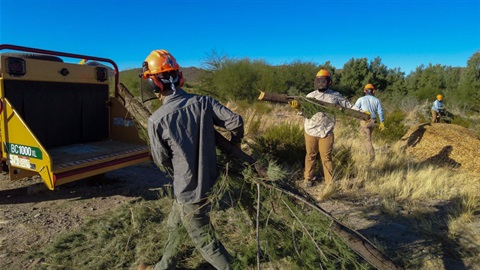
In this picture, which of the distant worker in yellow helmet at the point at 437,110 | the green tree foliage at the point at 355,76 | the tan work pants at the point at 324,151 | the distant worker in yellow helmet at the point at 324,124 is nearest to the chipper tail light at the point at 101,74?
the distant worker in yellow helmet at the point at 324,124

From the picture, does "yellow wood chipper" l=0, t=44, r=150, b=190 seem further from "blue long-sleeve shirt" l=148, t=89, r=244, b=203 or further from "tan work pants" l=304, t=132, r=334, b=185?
"tan work pants" l=304, t=132, r=334, b=185

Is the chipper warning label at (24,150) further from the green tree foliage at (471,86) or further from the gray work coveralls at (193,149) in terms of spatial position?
the green tree foliage at (471,86)

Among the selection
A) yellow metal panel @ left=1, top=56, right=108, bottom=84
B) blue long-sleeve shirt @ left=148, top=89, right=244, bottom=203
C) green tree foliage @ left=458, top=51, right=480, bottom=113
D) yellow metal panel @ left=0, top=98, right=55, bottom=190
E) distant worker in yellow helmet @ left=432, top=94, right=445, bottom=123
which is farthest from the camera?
green tree foliage @ left=458, top=51, right=480, bottom=113

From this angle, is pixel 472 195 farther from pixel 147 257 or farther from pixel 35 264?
pixel 35 264

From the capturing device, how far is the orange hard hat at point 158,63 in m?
2.77

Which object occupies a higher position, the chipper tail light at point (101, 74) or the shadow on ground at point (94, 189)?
the chipper tail light at point (101, 74)

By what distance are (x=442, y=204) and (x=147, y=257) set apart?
14.8 feet

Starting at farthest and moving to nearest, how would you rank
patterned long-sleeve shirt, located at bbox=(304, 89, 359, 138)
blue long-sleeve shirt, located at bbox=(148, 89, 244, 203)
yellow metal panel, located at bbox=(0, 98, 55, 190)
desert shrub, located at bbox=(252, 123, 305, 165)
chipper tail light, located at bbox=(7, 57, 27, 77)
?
1. desert shrub, located at bbox=(252, 123, 305, 165)
2. patterned long-sleeve shirt, located at bbox=(304, 89, 359, 138)
3. chipper tail light, located at bbox=(7, 57, 27, 77)
4. yellow metal panel, located at bbox=(0, 98, 55, 190)
5. blue long-sleeve shirt, located at bbox=(148, 89, 244, 203)

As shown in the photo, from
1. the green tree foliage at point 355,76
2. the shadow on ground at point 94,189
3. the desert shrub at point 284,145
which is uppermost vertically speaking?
the green tree foliage at point 355,76

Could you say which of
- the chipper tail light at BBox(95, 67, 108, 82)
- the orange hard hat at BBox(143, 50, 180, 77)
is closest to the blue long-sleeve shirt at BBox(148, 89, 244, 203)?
the orange hard hat at BBox(143, 50, 180, 77)

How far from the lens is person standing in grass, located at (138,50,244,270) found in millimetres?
2680

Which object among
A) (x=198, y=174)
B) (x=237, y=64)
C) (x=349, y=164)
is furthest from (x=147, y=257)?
(x=237, y=64)

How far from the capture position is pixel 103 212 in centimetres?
491

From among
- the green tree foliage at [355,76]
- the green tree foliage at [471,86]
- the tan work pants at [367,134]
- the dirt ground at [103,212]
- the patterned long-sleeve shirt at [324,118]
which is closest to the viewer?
the dirt ground at [103,212]
